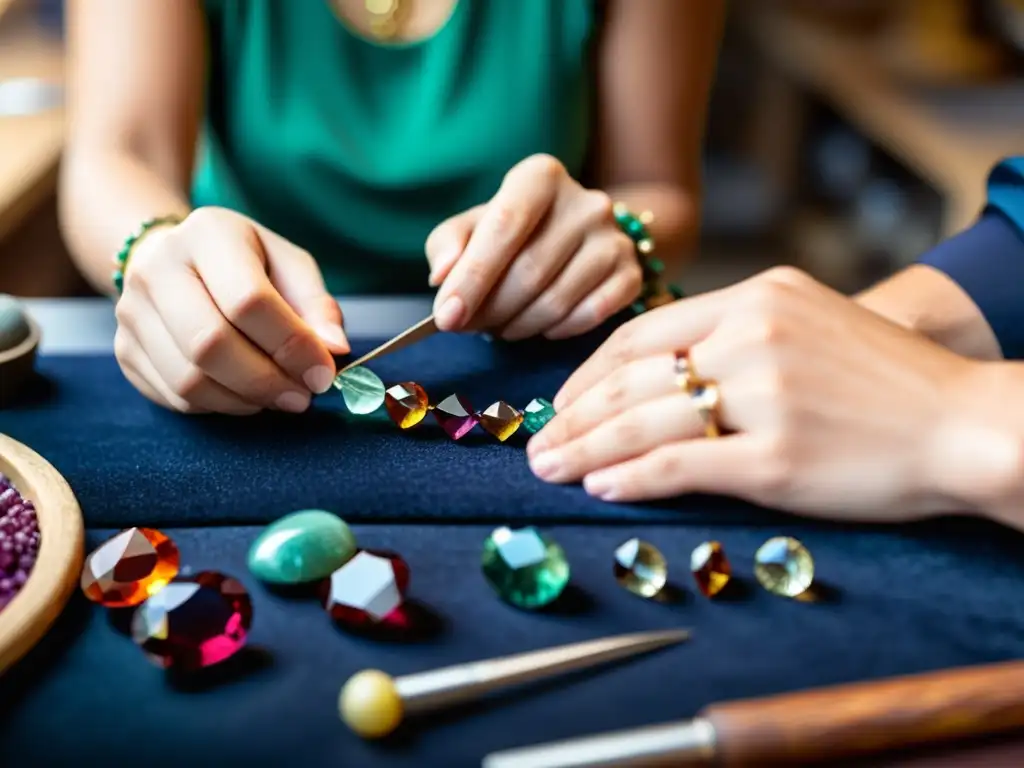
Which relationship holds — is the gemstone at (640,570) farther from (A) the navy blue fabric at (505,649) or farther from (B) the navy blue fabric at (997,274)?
(B) the navy blue fabric at (997,274)

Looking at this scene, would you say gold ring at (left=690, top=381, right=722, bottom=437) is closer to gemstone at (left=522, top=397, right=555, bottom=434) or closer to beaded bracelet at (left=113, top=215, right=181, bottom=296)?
gemstone at (left=522, top=397, right=555, bottom=434)

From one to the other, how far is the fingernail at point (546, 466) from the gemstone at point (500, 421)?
0.12ft

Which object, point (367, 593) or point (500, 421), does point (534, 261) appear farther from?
point (367, 593)

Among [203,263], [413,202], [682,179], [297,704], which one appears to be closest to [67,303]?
[203,263]

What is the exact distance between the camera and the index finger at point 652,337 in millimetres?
558

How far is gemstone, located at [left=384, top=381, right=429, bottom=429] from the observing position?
575 millimetres

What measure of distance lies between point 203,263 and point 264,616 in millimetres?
228

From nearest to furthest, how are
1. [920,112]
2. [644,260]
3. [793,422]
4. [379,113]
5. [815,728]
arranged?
[815,728] < [793,422] < [644,260] < [379,113] < [920,112]

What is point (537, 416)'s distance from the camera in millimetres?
576

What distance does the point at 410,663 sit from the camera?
1.38ft

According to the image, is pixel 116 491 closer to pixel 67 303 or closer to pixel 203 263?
pixel 203 263

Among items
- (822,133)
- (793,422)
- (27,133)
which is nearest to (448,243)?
(793,422)

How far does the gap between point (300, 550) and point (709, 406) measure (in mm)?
214

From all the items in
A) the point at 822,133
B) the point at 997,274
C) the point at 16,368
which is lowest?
the point at 822,133
